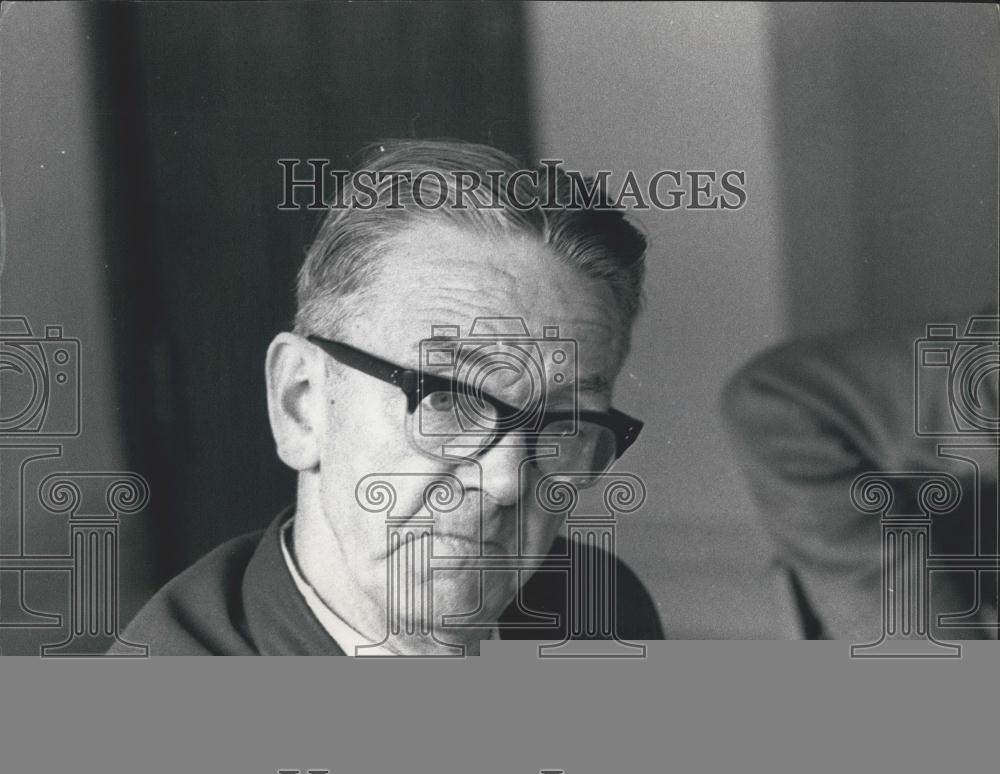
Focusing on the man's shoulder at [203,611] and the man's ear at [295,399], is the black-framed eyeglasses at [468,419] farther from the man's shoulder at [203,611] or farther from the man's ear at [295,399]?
the man's shoulder at [203,611]

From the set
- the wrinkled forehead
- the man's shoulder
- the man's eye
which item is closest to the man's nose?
the man's eye

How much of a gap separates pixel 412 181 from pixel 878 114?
1088 mm

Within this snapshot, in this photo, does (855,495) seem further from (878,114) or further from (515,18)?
(515,18)

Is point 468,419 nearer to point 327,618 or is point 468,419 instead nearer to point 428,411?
point 428,411

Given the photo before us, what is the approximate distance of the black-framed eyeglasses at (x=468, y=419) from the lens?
3133mm

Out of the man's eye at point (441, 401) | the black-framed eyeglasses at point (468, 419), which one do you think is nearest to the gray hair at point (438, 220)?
the black-framed eyeglasses at point (468, 419)

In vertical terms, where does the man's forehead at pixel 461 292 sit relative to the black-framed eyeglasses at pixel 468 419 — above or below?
above

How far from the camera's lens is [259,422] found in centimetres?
321

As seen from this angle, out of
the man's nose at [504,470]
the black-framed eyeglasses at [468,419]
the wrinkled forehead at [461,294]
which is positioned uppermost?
the wrinkled forehead at [461,294]

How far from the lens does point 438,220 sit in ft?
10.4

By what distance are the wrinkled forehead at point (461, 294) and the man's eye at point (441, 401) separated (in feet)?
0.30

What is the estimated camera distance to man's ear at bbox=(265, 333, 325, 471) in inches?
125

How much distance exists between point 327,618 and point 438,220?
945 mm

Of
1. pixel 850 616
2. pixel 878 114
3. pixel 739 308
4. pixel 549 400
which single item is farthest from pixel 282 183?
pixel 850 616
